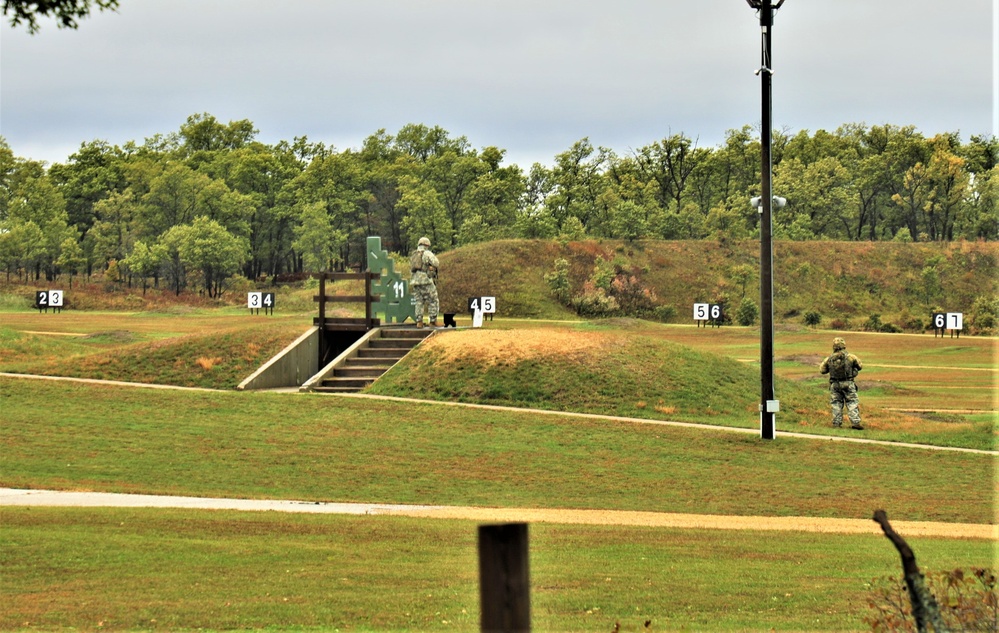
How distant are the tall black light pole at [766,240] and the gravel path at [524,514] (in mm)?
8685

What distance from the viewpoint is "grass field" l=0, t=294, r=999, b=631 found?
1010cm

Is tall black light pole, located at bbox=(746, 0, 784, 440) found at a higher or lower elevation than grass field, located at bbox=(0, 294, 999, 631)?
higher

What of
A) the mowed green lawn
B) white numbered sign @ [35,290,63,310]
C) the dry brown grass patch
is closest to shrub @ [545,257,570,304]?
white numbered sign @ [35,290,63,310]

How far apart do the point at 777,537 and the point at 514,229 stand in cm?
8671

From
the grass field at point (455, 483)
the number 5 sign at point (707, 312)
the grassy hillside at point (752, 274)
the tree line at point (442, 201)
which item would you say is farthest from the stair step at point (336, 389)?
the tree line at point (442, 201)

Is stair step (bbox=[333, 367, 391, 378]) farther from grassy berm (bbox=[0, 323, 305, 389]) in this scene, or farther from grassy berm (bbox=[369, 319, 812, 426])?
grassy berm (bbox=[0, 323, 305, 389])

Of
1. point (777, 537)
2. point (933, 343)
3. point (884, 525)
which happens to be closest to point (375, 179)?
point (933, 343)

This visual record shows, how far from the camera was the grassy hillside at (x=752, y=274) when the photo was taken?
80750 millimetres

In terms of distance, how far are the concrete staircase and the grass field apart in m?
1.36

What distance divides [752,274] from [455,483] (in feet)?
227

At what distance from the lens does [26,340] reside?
4366cm

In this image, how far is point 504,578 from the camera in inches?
173

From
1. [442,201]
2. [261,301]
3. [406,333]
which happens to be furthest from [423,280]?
[442,201]

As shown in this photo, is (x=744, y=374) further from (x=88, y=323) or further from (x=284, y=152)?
(x=284, y=152)
